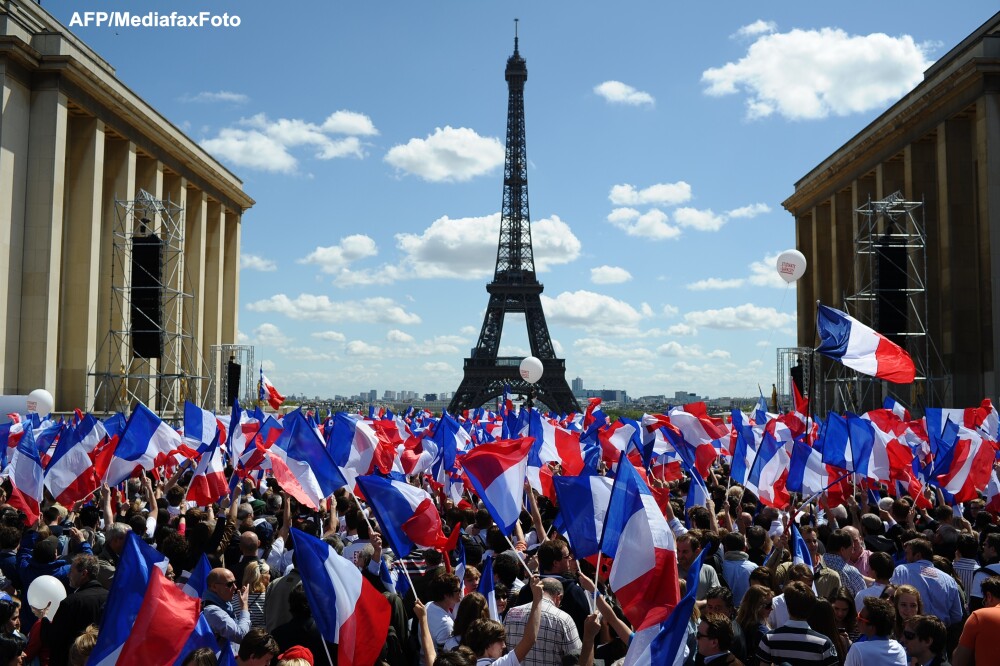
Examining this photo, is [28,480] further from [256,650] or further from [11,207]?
[11,207]

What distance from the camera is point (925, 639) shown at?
17.6ft

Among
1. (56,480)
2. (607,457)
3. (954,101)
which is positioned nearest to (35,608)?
(56,480)

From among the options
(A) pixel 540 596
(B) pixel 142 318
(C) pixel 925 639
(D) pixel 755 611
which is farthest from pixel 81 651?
(B) pixel 142 318

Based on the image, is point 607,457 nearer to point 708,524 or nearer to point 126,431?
point 708,524

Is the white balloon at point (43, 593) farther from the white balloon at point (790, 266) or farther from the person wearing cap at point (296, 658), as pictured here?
the white balloon at point (790, 266)

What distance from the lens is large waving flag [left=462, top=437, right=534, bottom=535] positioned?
7488 mm

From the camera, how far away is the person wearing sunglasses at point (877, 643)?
5.09 metres

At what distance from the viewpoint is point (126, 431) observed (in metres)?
11.8

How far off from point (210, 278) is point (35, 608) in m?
48.2

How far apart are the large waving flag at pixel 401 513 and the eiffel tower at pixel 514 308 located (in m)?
63.3

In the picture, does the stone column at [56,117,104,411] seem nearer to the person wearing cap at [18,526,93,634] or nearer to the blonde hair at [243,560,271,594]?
the person wearing cap at [18,526,93,634]

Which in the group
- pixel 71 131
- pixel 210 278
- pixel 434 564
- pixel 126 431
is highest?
pixel 71 131

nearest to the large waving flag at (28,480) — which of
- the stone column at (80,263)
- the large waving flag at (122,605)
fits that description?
the large waving flag at (122,605)

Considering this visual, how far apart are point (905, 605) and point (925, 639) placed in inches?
15.8
